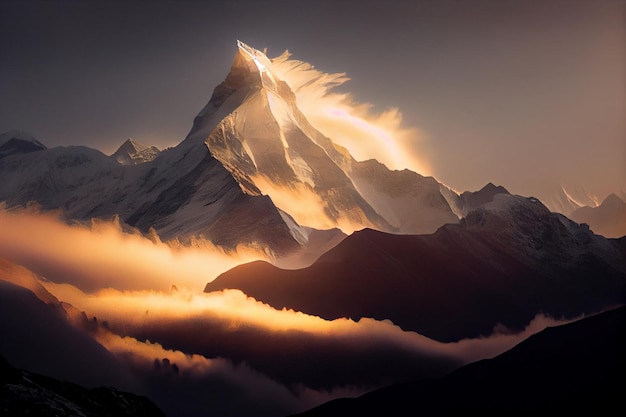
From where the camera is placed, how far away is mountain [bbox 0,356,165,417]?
47250mm

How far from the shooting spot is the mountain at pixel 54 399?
47250 mm

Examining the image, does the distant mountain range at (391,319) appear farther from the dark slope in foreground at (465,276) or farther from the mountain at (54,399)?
the mountain at (54,399)

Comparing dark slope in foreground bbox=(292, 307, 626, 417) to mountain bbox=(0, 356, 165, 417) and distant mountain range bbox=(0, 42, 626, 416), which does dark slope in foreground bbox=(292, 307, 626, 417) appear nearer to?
distant mountain range bbox=(0, 42, 626, 416)

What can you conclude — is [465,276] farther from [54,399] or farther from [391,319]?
[54,399]

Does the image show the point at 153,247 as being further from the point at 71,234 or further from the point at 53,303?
the point at 53,303

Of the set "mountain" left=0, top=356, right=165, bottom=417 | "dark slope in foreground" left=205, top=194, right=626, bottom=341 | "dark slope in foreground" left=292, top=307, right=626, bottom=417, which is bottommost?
"mountain" left=0, top=356, right=165, bottom=417

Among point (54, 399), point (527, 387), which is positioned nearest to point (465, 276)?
point (527, 387)

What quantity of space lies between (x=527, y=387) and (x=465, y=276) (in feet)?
95.3

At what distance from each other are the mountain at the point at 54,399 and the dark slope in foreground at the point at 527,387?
38656mm

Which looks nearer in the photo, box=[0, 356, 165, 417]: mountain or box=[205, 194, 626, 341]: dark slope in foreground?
box=[0, 356, 165, 417]: mountain

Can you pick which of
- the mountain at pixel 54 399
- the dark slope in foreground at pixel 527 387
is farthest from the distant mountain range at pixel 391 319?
the mountain at pixel 54 399

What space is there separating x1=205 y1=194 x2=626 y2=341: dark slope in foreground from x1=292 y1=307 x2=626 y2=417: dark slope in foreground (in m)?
8.57

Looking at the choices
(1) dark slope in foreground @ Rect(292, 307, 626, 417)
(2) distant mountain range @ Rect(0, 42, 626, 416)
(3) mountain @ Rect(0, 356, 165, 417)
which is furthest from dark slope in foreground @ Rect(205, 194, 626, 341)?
(3) mountain @ Rect(0, 356, 165, 417)

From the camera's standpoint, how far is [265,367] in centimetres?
9900
